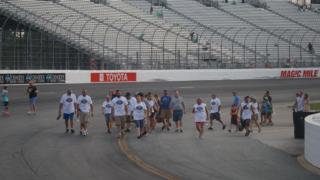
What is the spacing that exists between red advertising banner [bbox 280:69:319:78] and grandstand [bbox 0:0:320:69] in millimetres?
899

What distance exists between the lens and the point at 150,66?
47406 mm

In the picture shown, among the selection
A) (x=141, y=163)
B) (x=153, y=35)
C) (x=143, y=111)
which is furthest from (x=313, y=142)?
(x=153, y=35)

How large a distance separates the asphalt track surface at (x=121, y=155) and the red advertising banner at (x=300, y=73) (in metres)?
27.5

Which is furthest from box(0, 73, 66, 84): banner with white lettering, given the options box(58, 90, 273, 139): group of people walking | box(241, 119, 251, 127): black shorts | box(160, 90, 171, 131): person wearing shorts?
box(241, 119, 251, 127): black shorts

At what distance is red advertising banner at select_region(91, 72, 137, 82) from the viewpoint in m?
44.7

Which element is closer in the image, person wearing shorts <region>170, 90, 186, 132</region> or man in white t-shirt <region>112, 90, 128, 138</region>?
man in white t-shirt <region>112, 90, 128, 138</region>

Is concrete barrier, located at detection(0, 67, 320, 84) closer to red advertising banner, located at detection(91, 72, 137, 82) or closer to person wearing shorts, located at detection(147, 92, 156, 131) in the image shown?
red advertising banner, located at detection(91, 72, 137, 82)

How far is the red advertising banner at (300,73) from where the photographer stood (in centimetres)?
5238

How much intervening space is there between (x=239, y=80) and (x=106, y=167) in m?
35.7

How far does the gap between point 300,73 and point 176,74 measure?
11.5 meters

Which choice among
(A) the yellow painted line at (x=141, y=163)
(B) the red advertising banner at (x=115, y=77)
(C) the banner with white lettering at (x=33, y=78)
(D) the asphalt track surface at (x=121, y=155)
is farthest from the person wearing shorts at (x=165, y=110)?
(B) the red advertising banner at (x=115, y=77)

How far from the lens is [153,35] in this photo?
5228 cm

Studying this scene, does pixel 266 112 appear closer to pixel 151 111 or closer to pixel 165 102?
pixel 165 102

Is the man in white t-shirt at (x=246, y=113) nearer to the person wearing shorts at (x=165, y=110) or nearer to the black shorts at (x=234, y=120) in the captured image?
the black shorts at (x=234, y=120)
